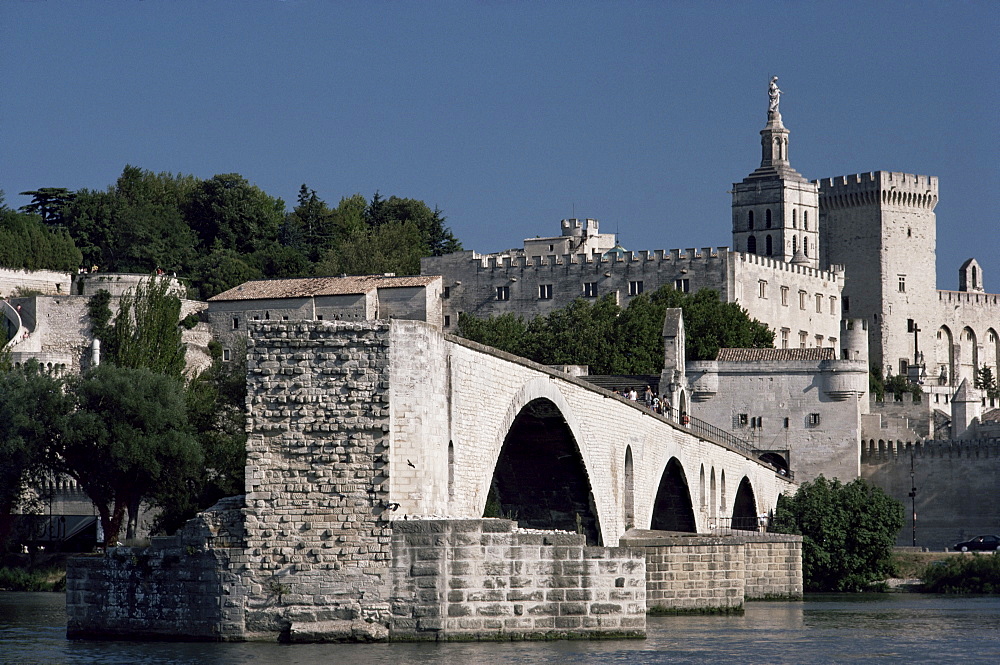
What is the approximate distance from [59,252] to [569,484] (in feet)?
164

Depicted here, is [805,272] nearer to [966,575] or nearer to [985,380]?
[985,380]

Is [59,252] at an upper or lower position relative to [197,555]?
upper

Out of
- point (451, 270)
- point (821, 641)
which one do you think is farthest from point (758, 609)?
point (451, 270)

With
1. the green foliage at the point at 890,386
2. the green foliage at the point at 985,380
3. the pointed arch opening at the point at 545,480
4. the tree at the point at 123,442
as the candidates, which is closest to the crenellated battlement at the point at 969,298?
the green foliage at the point at 985,380

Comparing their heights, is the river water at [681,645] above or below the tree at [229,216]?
below

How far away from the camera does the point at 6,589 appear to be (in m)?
44.3

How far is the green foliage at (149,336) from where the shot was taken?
56.1m

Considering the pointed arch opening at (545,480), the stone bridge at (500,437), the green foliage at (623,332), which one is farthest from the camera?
the green foliage at (623,332)

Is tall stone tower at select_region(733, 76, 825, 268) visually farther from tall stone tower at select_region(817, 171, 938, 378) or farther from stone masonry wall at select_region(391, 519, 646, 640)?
stone masonry wall at select_region(391, 519, 646, 640)

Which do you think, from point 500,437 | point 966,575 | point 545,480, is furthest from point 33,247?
point 500,437

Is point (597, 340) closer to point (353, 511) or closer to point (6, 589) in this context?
point (6, 589)

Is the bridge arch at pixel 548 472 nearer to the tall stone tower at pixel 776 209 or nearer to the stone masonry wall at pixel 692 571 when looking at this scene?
the stone masonry wall at pixel 692 571

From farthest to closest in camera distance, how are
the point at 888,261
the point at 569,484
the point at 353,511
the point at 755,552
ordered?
the point at 888,261, the point at 755,552, the point at 569,484, the point at 353,511

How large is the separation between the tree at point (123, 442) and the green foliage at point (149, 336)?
10.6 metres
